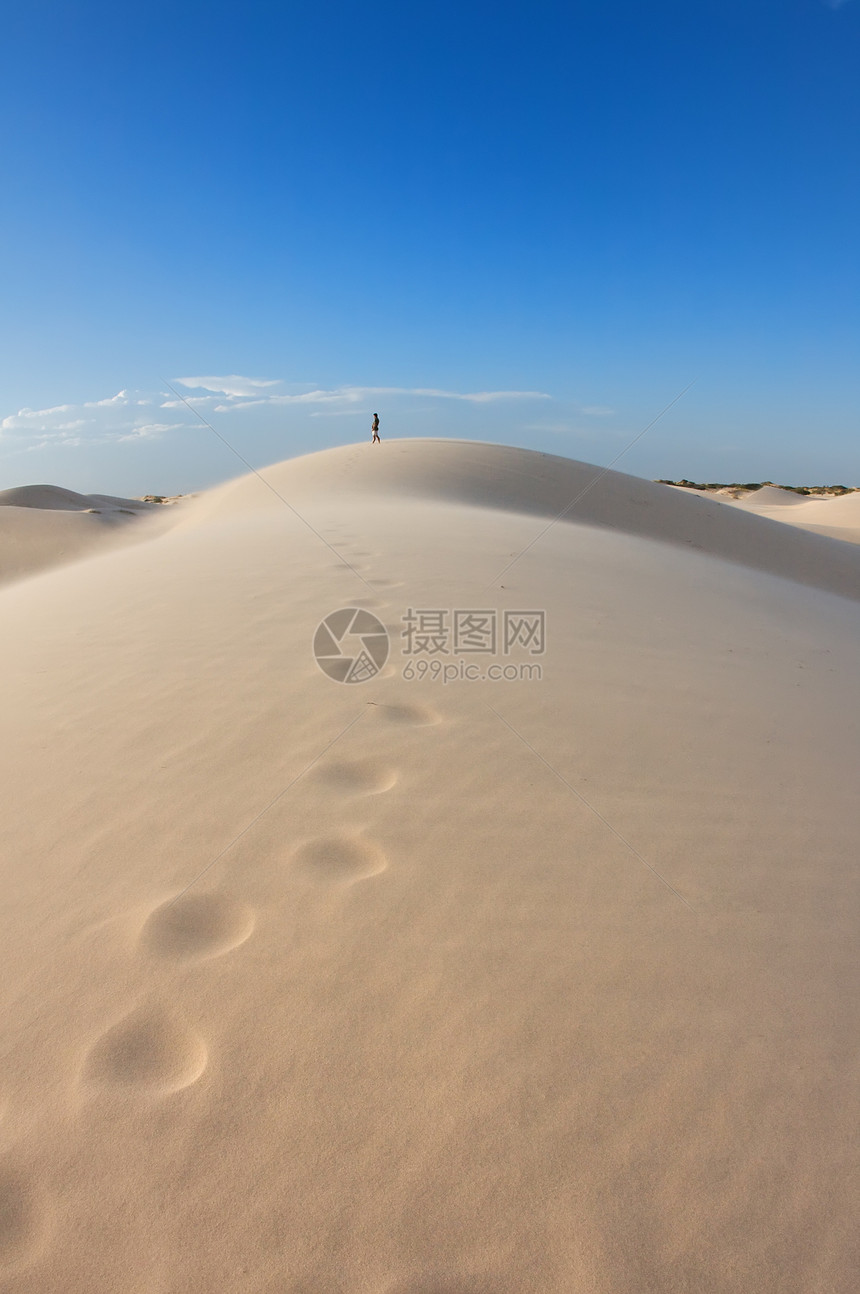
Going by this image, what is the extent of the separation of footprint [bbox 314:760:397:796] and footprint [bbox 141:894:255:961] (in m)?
0.63

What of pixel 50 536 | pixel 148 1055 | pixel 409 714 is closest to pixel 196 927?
pixel 148 1055

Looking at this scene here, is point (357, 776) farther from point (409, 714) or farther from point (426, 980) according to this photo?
point (426, 980)

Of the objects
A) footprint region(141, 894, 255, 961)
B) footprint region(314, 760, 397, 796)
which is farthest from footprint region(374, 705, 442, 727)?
footprint region(141, 894, 255, 961)

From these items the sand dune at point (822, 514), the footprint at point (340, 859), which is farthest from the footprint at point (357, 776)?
the sand dune at point (822, 514)

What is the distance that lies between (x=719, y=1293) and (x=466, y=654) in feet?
9.15

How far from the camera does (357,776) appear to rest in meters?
2.60

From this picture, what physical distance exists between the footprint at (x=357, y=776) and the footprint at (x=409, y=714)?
38 cm

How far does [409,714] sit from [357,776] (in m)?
0.57

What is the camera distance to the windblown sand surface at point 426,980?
1214mm

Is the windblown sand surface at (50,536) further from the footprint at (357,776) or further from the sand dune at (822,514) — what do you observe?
the sand dune at (822,514)

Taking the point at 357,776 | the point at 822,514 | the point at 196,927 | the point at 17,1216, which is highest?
the point at 822,514

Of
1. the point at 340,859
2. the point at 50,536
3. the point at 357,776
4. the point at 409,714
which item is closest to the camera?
the point at 340,859

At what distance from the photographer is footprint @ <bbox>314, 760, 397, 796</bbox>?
8.23 ft

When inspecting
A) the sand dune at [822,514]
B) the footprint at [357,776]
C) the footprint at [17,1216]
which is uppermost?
the sand dune at [822,514]
